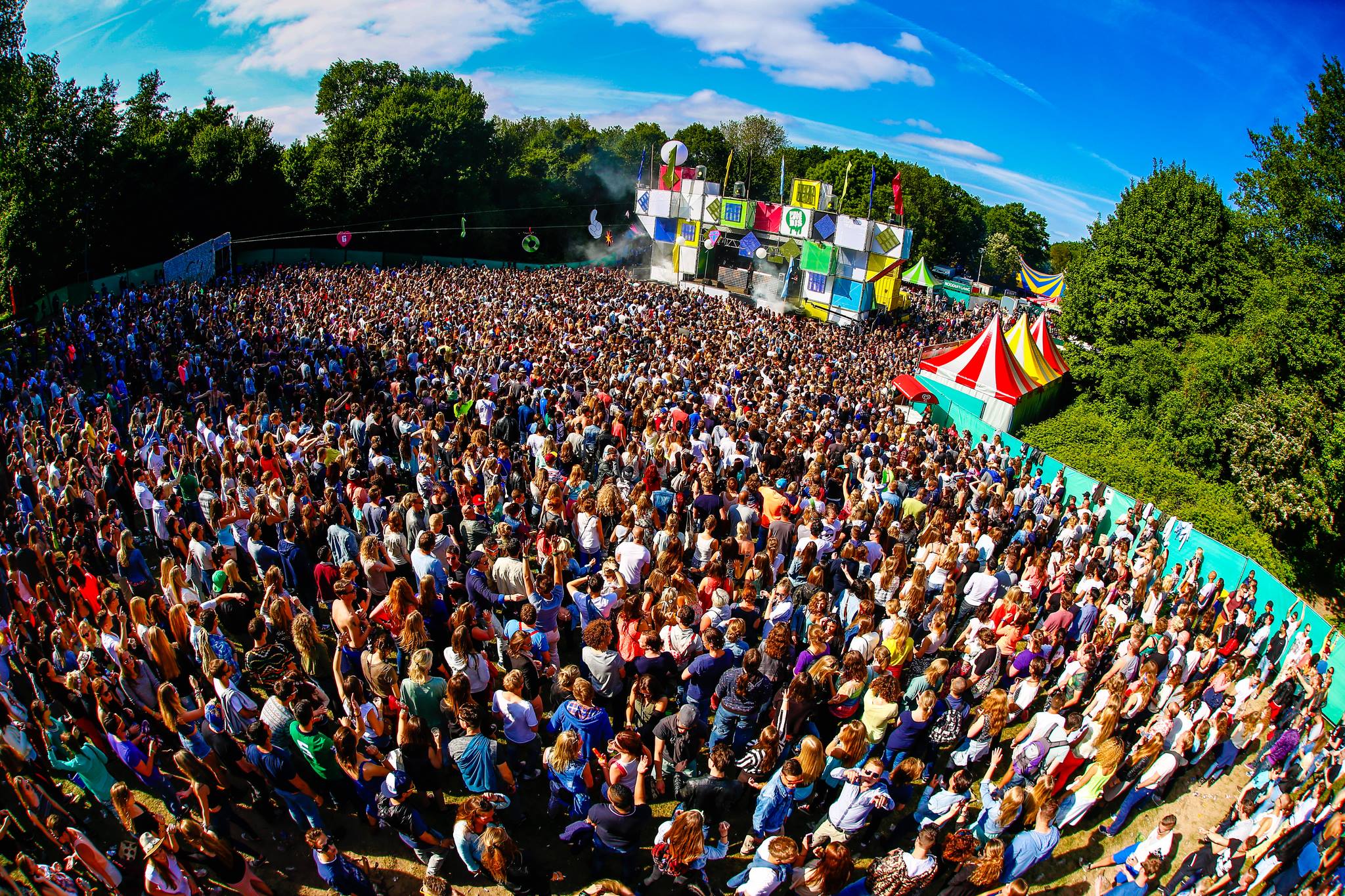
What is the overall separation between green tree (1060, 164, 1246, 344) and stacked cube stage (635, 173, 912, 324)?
7763 mm

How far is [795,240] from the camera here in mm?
30906

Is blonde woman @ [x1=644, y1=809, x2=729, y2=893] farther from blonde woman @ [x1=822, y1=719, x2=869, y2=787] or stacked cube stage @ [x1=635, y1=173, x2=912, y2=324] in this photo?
stacked cube stage @ [x1=635, y1=173, x2=912, y2=324]

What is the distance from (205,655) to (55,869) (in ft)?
5.06

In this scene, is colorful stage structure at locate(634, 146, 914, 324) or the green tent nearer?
colorful stage structure at locate(634, 146, 914, 324)

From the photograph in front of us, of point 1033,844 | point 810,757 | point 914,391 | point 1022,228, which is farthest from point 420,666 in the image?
point 1022,228

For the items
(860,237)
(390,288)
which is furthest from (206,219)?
(860,237)

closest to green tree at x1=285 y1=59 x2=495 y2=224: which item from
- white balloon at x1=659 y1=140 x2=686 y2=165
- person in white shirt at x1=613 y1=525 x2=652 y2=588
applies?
white balloon at x1=659 y1=140 x2=686 y2=165

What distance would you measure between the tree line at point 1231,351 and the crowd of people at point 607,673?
5.39 metres

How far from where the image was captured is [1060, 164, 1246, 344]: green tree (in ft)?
64.2

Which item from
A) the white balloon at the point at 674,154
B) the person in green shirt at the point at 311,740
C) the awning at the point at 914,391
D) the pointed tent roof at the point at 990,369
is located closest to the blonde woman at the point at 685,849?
the person in green shirt at the point at 311,740

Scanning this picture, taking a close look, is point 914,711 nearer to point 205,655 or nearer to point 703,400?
point 205,655

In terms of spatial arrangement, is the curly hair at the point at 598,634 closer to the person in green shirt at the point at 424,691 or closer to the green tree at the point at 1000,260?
the person in green shirt at the point at 424,691

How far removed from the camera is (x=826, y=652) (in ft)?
16.6

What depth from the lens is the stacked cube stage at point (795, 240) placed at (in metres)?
28.5
